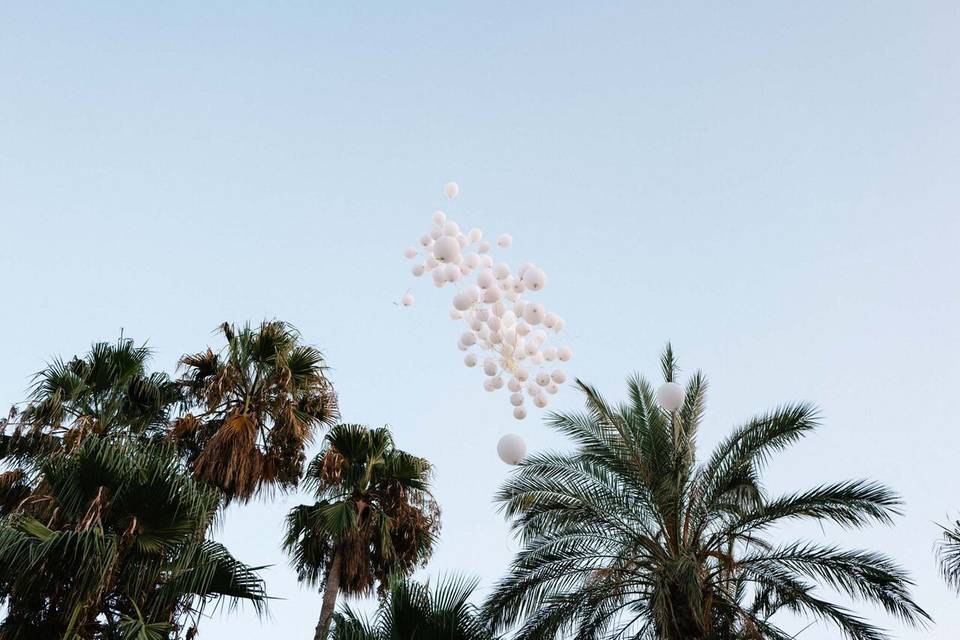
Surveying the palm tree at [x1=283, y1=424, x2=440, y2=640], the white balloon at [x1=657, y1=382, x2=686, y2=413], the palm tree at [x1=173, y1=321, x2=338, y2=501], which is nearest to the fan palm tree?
the palm tree at [x1=173, y1=321, x2=338, y2=501]

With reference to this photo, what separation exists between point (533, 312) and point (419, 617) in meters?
3.50

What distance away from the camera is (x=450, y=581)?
832cm

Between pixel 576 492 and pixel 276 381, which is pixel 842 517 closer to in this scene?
pixel 576 492

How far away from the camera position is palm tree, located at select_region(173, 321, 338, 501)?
10242mm

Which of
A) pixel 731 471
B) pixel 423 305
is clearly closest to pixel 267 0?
pixel 423 305

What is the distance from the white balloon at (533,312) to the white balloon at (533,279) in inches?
8.7

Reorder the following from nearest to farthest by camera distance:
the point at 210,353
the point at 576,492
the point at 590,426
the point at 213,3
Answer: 1. the point at 576,492
2. the point at 590,426
3. the point at 210,353
4. the point at 213,3

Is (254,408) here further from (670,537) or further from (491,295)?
(670,537)

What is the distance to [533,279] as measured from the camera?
9148 mm

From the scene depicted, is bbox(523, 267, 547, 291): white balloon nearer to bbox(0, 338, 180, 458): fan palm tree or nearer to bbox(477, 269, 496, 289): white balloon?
bbox(477, 269, 496, 289): white balloon

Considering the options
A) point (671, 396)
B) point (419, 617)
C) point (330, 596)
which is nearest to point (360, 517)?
point (330, 596)

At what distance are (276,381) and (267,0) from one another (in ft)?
23.9

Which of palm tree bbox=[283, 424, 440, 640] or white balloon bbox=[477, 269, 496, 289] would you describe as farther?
palm tree bbox=[283, 424, 440, 640]

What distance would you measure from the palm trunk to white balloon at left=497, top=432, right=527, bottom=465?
11.6 feet
